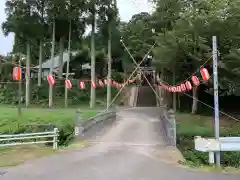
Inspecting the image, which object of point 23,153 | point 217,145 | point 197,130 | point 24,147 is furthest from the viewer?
point 197,130

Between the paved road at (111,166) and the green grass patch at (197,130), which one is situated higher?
the paved road at (111,166)

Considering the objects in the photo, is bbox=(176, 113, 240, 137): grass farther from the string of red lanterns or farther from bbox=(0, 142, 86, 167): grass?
bbox=(0, 142, 86, 167): grass

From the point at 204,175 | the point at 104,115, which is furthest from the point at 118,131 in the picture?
the point at 204,175

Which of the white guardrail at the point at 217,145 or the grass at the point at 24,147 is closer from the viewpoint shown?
the white guardrail at the point at 217,145

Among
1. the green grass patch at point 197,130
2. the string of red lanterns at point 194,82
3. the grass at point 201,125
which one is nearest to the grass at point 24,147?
the green grass patch at point 197,130

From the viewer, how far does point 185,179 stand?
826cm

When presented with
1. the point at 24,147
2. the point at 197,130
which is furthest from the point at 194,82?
the point at 24,147

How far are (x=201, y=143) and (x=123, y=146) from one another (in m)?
4.26

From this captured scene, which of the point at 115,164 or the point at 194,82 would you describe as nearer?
the point at 115,164

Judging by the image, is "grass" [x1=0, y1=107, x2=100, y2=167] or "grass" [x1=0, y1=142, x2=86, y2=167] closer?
"grass" [x1=0, y1=142, x2=86, y2=167]

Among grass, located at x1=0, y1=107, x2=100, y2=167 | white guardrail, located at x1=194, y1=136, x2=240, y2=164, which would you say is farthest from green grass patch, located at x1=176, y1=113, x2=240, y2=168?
grass, located at x1=0, y1=107, x2=100, y2=167

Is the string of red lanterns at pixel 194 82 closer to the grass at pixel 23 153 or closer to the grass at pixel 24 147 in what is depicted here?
the grass at pixel 24 147

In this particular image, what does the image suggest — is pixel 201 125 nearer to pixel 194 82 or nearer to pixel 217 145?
pixel 194 82

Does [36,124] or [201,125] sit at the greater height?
[36,124]
